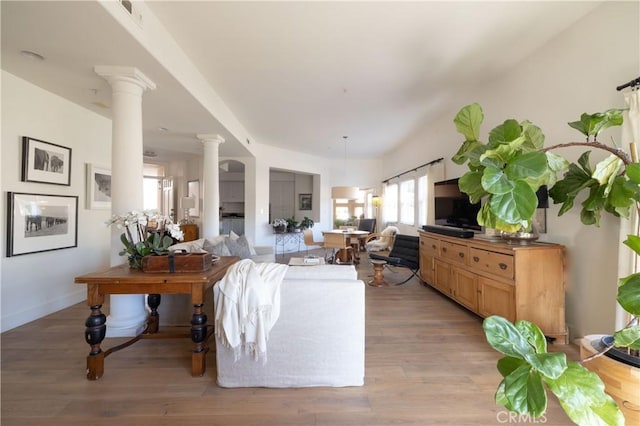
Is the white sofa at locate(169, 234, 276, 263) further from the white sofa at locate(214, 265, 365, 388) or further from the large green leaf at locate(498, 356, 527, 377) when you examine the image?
the large green leaf at locate(498, 356, 527, 377)

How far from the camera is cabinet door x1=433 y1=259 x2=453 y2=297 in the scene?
3.60 m

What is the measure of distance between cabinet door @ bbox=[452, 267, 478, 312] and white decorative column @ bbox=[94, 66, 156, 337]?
357cm

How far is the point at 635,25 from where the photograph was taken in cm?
207

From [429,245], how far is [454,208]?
0.67 metres

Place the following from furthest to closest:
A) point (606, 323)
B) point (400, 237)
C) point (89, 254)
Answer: point (400, 237) → point (89, 254) → point (606, 323)

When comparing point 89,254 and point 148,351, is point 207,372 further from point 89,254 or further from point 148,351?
point 89,254

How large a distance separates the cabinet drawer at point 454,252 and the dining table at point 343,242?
7.87ft

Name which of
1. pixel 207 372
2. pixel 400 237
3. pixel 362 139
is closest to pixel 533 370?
pixel 207 372

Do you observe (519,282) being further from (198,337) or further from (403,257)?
(198,337)

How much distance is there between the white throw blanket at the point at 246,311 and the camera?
1.76 m

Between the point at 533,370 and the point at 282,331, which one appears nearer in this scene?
the point at 533,370

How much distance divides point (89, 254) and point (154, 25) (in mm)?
3121

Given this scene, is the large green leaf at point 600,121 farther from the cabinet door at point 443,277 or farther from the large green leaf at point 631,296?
the cabinet door at point 443,277

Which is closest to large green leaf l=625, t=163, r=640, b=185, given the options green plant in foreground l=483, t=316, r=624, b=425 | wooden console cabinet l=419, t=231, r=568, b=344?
green plant in foreground l=483, t=316, r=624, b=425
